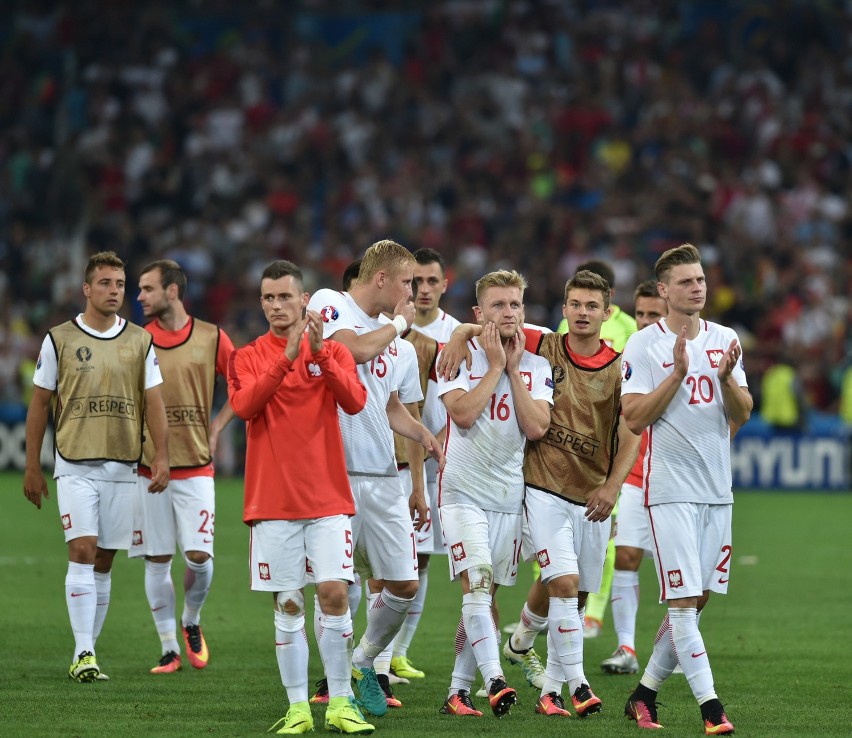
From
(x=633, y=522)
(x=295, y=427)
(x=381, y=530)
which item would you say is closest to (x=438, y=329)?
(x=633, y=522)

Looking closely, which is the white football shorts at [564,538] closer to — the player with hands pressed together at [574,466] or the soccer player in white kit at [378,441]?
the player with hands pressed together at [574,466]

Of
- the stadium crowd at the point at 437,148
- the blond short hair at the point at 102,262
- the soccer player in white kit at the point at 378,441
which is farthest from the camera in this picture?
the stadium crowd at the point at 437,148

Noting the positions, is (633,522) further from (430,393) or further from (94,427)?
(94,427)

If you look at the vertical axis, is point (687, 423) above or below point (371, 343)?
below

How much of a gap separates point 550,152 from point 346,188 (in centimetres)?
381

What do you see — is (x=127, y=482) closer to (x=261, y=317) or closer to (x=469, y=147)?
(x=261, y=317)

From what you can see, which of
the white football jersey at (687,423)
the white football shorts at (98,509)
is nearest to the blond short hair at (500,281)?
the white football jersey at (687,423)

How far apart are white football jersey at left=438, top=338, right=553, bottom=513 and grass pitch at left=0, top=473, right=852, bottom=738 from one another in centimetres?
117

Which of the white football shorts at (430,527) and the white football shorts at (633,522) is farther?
the white football shorts at (633,522)

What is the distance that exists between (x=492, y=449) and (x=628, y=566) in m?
2.14

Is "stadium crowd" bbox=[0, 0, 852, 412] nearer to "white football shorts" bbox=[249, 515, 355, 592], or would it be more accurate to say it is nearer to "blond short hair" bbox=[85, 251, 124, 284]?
"blond short hair" bbox=[85, 251, 124, 284]

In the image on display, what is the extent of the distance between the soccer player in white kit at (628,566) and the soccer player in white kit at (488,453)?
171cm

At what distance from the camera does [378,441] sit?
26.6 ft

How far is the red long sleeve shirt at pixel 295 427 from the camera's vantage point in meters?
7.36
